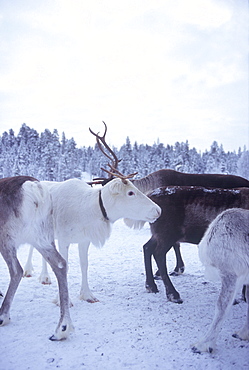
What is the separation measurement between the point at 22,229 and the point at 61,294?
3.18ft

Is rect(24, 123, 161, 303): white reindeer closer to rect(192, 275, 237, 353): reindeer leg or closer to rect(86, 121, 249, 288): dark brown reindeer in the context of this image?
rect(192, 275, 237, 353): reindeer leg

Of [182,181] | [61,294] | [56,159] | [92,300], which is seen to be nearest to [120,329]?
[61,294]

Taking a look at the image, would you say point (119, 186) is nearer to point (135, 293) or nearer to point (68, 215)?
point (68, 215)

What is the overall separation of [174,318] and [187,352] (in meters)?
0.86

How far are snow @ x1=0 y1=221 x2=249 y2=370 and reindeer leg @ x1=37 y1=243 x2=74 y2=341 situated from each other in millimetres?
100

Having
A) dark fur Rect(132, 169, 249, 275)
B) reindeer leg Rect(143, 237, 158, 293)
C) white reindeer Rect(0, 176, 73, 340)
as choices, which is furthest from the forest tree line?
white reindeer Rect(0, 176, 73, 340)

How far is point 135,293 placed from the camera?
15.7ft

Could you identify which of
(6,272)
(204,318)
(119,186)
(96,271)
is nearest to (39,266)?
(6,272)

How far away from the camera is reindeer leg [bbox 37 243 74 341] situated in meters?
3.17

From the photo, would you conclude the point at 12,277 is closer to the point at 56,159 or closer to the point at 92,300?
the point at 92,300

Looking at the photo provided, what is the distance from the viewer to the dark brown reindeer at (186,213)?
4504mm

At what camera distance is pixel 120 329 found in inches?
136

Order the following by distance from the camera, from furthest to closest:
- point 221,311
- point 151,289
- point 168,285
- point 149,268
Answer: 1. point 149,268
2. point 151,289
3. point 168,285
4. point 221,311

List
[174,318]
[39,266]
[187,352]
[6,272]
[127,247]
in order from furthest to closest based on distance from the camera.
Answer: [127,247] → [39,266] → [6,272] → [174,318] → [187,352]
